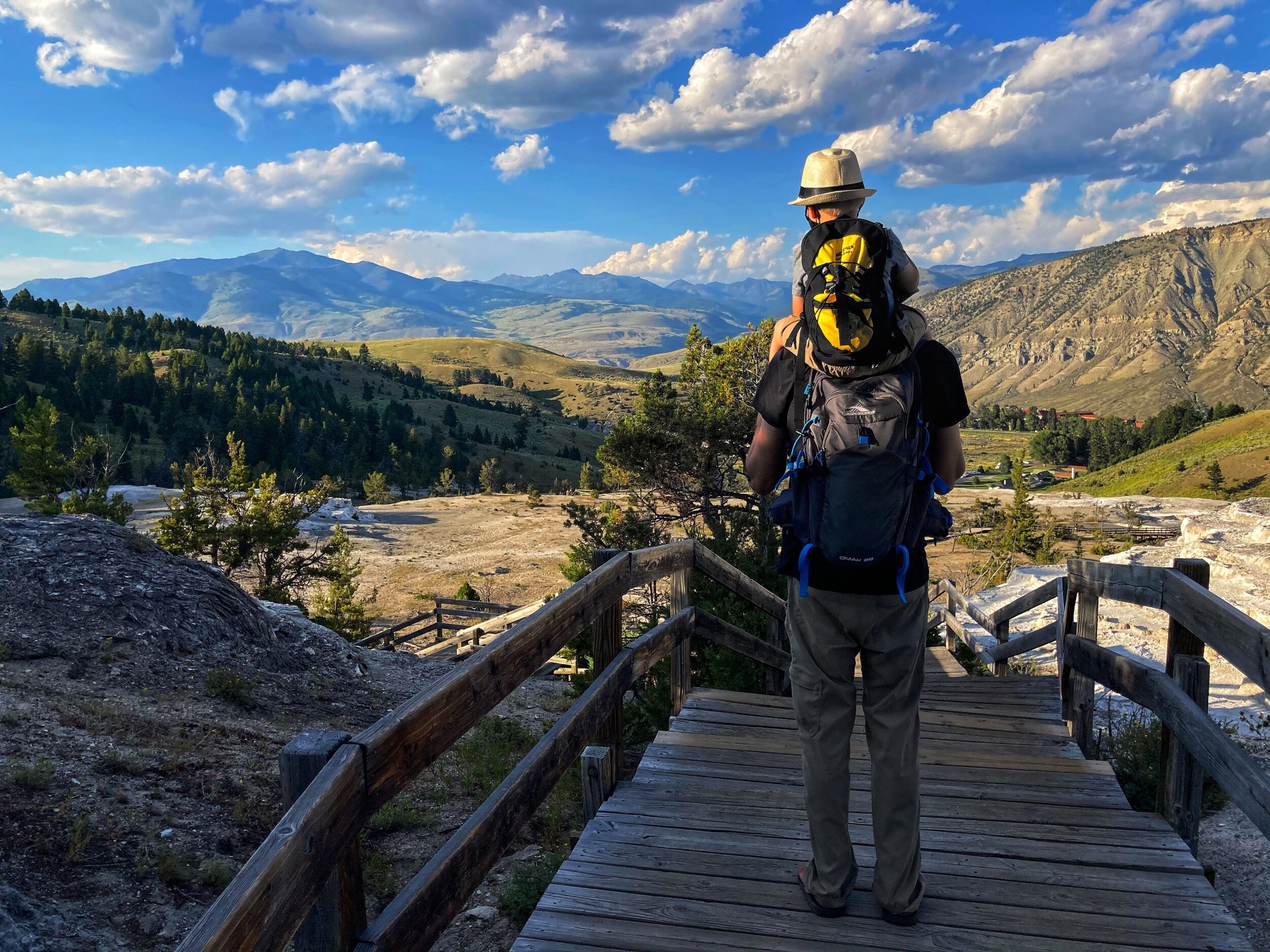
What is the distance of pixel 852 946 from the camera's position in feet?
8.27

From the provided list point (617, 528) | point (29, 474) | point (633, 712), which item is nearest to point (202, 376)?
point (29, 474)

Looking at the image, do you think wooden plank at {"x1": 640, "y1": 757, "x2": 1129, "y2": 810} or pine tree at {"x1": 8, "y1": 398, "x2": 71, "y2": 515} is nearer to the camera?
wooden plank at {"x1": 640, "y1": 757, "x2": 1129, "y2": 810}

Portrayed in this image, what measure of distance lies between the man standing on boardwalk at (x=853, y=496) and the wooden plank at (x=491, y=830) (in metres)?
0.96

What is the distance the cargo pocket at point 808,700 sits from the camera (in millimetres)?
2711

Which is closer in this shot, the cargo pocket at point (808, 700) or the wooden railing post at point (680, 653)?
the cargo pocket at point (808, 700)

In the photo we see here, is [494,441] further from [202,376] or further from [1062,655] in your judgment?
[1062,655]

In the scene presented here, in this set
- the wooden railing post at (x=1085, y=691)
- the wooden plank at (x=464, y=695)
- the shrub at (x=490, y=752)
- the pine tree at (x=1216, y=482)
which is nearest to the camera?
the wooden plank at (x=464, y=695)

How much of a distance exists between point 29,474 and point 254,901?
3360 centimetres

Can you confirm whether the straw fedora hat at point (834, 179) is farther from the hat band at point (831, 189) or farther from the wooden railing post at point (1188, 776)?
the wooden railing post at point (1188, 776)

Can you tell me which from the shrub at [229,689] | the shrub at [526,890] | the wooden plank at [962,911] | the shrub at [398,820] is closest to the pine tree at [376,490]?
the shrub at [229,689]

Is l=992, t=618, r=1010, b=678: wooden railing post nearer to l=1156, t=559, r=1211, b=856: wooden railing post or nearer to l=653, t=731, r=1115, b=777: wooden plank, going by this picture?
l=653, t=731, r=1115, b=777: wooden plank

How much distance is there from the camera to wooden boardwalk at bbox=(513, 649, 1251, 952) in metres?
2.55

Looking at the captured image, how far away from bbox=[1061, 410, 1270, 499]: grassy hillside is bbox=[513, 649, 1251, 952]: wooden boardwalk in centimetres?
5772

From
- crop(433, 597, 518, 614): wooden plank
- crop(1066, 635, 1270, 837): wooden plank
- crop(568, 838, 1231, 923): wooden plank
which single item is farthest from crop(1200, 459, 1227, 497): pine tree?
crop(568, 838, 1231, 923): wooden plank
